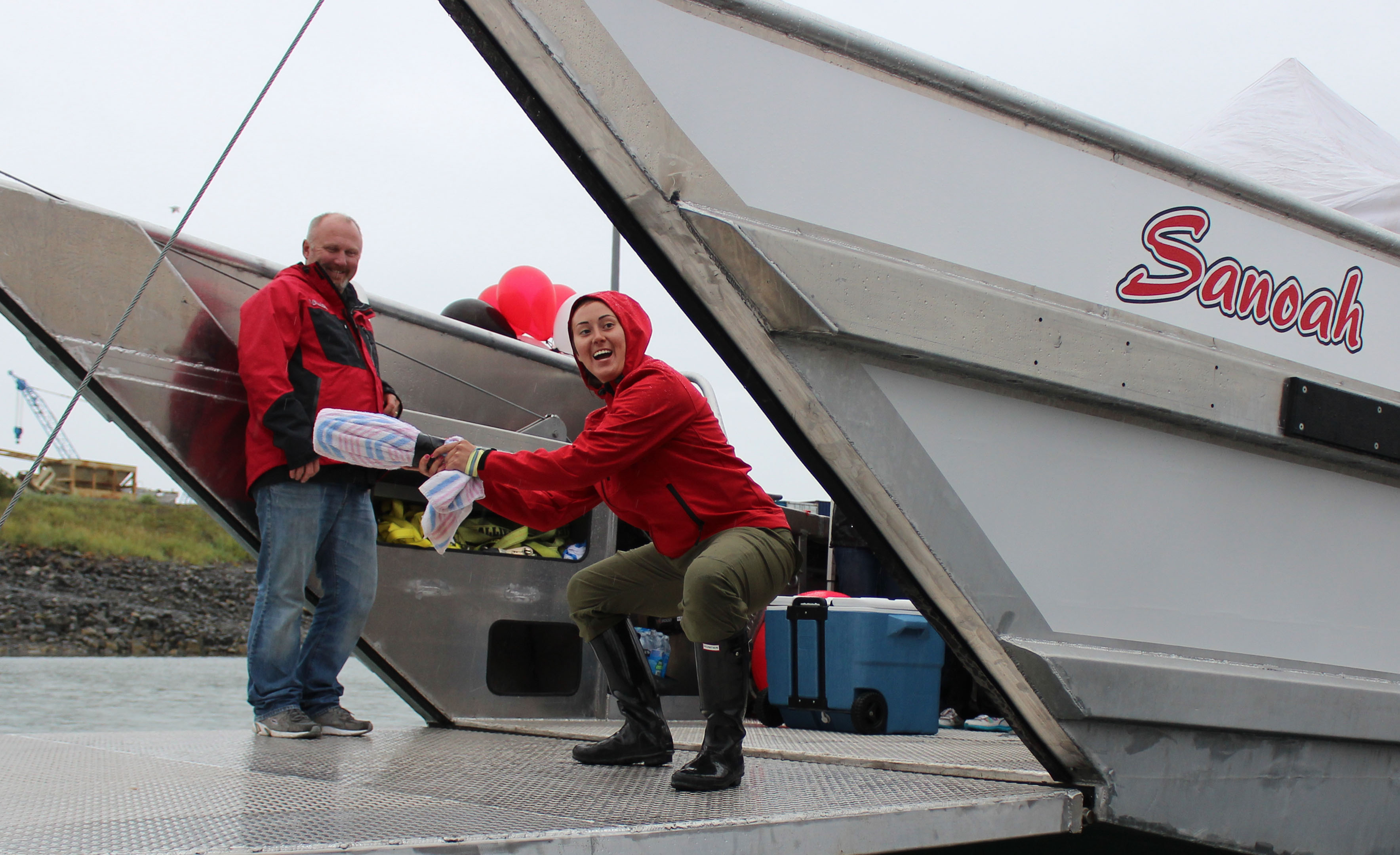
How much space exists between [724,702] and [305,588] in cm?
136

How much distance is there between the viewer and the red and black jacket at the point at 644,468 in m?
2.17

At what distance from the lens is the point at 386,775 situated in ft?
7.07

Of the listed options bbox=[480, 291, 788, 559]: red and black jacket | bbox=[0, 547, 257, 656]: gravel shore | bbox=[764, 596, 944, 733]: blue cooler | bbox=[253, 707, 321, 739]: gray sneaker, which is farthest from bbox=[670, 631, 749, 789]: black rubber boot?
bbox=[0, 547, 257, 656]: gravel shore

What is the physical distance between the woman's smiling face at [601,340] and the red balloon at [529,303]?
3.28 m

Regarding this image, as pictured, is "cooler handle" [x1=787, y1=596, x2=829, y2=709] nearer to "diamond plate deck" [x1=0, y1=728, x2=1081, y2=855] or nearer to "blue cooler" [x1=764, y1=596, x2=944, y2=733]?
"blue cooler" [x1=764, y1=596, x2=944, y2=733]

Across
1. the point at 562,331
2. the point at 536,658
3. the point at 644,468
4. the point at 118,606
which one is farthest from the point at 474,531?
the point at 118,606

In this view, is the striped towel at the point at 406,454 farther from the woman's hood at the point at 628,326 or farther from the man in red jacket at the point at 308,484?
the man in red jacket at the point at 308,484

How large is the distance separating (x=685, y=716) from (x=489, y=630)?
1.01 meters

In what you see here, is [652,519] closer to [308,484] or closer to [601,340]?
[601,340]

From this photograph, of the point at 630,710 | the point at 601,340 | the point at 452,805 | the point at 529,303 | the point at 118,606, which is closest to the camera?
the point at 452,805

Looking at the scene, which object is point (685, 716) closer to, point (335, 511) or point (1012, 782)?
point (335, 511)

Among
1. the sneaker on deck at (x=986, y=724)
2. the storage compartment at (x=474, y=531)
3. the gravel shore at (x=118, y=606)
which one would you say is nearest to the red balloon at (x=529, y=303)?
the storage compartment at (x=474, y=531)

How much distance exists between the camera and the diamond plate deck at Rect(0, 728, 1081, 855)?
4.59 feet

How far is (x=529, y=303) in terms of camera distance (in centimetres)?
564
